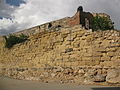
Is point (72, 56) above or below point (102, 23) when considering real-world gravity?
below

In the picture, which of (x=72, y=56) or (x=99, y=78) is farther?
(x=72, y=56)

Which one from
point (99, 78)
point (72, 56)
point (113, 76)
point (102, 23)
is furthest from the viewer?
point (102, 23)

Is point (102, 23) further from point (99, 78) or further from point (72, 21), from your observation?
point (99, 78)

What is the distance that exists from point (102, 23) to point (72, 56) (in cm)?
1065

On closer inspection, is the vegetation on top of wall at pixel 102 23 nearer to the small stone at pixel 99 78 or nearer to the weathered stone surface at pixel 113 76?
the small stone at pixel 99 78

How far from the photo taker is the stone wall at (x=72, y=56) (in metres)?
9.93

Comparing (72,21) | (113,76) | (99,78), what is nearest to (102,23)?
(72,21)

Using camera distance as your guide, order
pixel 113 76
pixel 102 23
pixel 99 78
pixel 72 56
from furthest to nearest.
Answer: pixel 102 23, pixel 72 56, pixel 99 78, pixel 113 76

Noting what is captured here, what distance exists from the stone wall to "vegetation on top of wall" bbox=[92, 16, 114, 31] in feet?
27.1

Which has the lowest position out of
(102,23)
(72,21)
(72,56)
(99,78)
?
(99,78)

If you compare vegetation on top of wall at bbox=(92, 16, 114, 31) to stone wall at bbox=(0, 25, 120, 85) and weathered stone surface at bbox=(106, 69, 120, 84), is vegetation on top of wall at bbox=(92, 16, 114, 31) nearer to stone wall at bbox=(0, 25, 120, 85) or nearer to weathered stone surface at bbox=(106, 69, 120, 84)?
stone wall at bbox=(0, 25, 120, 85)

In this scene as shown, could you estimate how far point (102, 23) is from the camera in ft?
69.4

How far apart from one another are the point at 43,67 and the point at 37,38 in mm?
2100

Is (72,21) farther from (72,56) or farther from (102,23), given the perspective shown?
(72,56)
